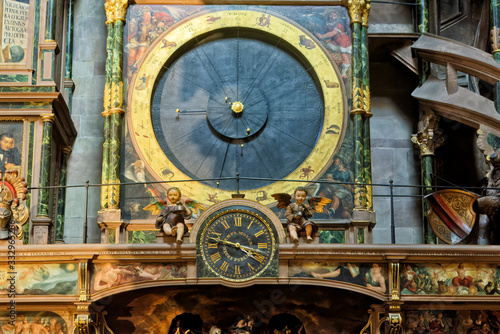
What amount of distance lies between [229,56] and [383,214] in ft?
13.8

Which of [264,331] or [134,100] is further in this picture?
[134,100]

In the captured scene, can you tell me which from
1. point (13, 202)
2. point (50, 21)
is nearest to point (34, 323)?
point (13, 202)

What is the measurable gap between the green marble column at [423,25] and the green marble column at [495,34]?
4.38 feet

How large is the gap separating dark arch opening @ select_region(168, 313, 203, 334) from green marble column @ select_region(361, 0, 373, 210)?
3.58 meters

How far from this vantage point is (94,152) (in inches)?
829

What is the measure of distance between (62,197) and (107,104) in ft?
6.48

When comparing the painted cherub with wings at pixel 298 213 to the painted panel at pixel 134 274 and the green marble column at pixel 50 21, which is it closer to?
the painted panel at pixel 134 274

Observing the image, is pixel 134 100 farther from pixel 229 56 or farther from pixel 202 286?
pixel 202 286

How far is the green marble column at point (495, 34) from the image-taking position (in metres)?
19.9

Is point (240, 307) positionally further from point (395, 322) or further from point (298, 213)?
point (395, 322)

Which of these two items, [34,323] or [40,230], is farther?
[40,230]

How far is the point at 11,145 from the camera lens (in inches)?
750

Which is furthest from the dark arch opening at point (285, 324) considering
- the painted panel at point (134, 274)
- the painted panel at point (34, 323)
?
the painted panel at point (34, 323)

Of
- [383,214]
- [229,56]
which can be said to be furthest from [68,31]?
[383,214]
